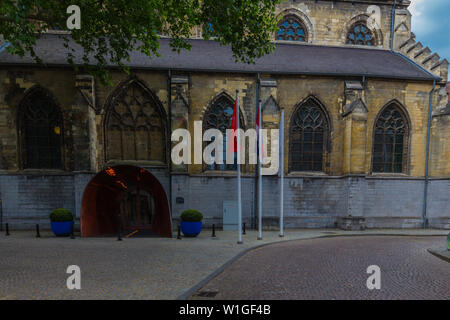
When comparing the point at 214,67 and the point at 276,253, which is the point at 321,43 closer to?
the point at 214,67

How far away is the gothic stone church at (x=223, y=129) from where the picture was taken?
41.2 ft

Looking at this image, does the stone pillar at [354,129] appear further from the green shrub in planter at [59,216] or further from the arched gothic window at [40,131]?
the arched gothic window at [40,131]

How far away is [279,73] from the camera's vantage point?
43.9ft

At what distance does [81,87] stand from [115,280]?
1059 centimetres

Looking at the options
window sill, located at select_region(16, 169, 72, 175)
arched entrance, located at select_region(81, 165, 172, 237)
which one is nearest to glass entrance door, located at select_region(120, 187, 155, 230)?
arched entrance, located at select_region(81, 165, 172, 237)

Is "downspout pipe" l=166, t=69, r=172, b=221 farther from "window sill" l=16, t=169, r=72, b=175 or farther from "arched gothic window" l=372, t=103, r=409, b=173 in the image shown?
"arched gothic window" l=372, t=103, r=409, b=173

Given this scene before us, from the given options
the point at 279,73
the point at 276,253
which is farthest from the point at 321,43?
the point at 276,253

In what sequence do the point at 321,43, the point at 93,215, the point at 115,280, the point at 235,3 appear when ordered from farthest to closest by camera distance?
the point at 321,43 < the point at 93,215 < the point at 235,3 < the point at 115,280

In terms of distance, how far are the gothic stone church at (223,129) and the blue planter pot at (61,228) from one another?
3.28 ft

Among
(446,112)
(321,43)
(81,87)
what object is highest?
(321,43)

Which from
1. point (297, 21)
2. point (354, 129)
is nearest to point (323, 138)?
point (354, 129)

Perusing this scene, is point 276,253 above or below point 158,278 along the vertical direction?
below

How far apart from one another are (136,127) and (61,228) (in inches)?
242

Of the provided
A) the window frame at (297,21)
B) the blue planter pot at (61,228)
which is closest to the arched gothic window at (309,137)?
the window frame at (297,21)
